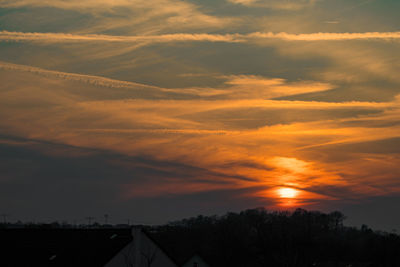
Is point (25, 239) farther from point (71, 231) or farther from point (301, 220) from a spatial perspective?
point (301, 220)

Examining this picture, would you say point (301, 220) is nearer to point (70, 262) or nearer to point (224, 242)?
point (224, 242)

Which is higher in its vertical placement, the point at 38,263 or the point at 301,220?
the point at 301,220

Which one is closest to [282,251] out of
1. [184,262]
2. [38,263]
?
[184,262]

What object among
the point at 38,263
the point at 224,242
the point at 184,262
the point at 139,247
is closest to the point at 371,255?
the point at 224,242

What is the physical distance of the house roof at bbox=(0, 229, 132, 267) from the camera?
58.0 meters

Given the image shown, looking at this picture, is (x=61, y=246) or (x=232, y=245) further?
(x=232, y=245)

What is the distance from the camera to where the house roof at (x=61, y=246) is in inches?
2283

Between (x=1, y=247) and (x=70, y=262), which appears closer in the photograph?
(x=70, y=262)

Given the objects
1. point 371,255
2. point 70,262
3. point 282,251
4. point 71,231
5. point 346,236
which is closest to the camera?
A: point 70,262

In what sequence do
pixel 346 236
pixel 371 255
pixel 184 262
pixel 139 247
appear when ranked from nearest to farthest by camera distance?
1. pixel 139 247
2. pixel 184 262
3. pixel 371 255
4. pixel 346 236

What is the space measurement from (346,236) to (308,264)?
63231mm

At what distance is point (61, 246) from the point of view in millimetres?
61312

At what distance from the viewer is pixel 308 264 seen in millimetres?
95812

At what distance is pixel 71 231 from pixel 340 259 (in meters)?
75.2
